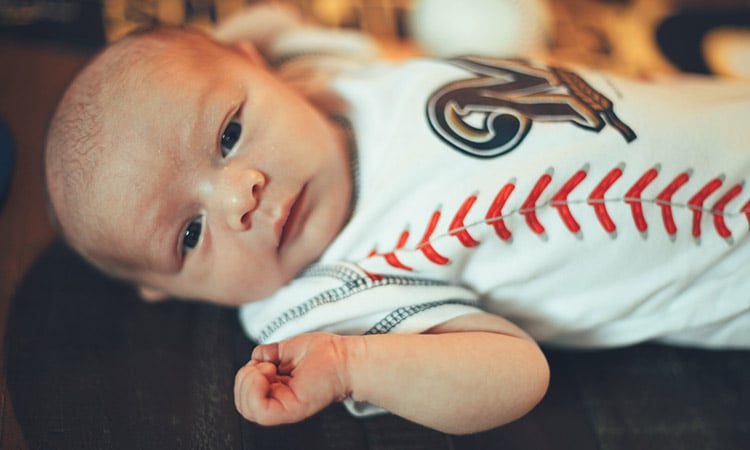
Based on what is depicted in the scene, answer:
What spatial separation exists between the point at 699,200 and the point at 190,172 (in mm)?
577

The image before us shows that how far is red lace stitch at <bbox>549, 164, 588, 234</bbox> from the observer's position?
0.78m

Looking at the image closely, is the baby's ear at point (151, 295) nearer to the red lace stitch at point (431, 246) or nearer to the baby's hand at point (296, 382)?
the baby's hand at point (296, 382)

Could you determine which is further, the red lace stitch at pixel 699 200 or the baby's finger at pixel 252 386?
the red lace stitch at pixel 699 200

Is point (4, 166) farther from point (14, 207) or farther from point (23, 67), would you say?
point (23, 67)

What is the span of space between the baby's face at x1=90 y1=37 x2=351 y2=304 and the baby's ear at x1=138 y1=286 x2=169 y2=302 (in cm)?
2

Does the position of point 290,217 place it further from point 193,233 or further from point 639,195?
point 639,195

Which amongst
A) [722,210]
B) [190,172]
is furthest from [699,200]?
[190,172]

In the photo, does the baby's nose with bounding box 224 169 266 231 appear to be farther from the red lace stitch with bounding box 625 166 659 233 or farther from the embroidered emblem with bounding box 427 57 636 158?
the red lace stitch with bounding box 625 166 659 233

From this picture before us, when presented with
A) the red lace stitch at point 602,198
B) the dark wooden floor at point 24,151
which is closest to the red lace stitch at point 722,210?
the red lace stitch at point 602,198

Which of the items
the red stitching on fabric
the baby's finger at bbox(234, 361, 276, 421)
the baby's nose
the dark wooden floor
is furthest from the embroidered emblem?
the dark wooden floor

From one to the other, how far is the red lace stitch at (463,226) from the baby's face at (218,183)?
15 cm

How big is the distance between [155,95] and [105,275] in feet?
0.89

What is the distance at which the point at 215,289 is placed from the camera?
0.82 m

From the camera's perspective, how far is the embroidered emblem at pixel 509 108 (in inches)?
31.8
